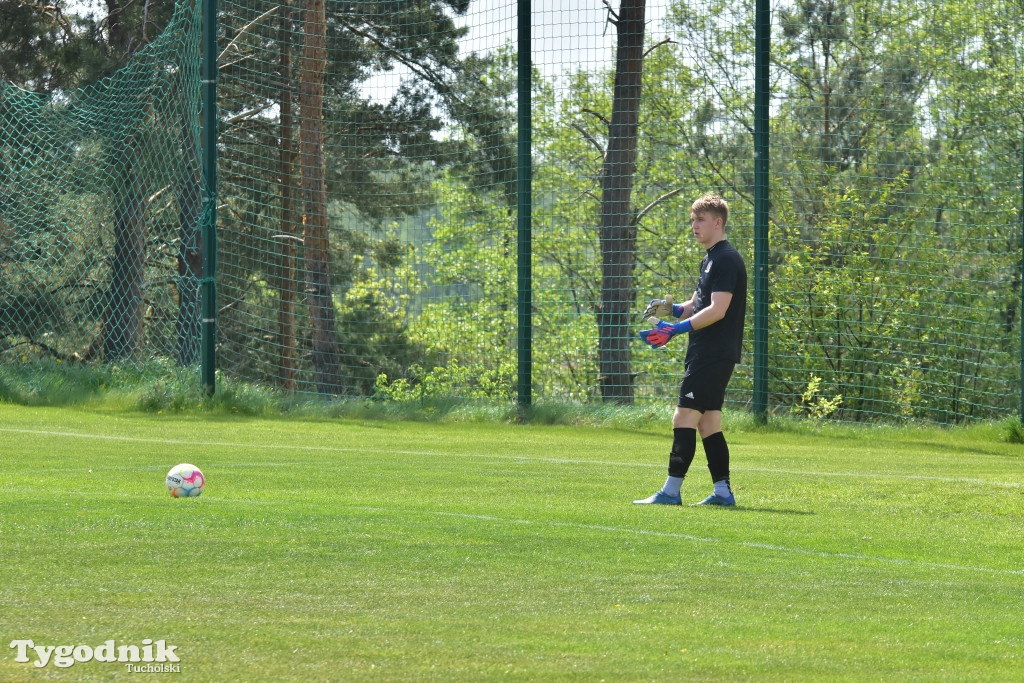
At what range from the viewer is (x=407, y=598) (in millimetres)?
4504

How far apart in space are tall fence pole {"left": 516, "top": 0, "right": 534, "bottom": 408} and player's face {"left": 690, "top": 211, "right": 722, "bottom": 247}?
558 cm

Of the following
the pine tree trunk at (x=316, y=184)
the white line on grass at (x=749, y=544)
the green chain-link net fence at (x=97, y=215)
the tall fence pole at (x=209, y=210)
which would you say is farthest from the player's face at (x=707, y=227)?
the pine tree trunk at (x=316, y=184)

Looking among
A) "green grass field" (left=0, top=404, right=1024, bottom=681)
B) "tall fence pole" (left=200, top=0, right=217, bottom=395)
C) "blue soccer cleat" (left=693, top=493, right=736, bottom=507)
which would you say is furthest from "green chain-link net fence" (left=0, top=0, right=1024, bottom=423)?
"blue soccer cleat" (left=693, top=493, right=736, bottom=507)

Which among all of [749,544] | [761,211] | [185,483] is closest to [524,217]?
[761,211]

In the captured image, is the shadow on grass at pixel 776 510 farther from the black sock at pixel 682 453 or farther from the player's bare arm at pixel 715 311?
the player's bare arm at pixel 715 311

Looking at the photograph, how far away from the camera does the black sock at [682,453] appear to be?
22.9 feet

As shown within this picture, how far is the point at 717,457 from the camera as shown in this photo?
7.02m

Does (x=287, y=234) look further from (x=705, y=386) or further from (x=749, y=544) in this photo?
(x=749, y=544)

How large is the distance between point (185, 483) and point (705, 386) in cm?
272

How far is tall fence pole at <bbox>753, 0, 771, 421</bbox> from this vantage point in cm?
1253

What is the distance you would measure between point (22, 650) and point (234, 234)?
1452 centimetres

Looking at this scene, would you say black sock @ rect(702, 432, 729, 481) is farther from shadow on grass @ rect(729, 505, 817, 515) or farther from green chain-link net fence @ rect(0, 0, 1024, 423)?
green chain-link net fence @ rect(0, 0, 1024, 423)

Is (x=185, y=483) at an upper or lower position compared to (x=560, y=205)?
lower

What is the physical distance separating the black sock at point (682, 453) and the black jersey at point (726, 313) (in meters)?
0.38
